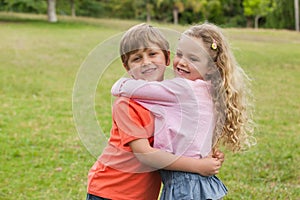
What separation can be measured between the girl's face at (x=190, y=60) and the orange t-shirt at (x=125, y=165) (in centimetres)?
28

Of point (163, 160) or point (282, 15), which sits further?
point (282, 15)

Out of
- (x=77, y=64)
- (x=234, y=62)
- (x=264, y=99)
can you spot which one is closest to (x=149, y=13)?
(x=77, y=64)

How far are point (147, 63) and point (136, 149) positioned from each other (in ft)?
1.18

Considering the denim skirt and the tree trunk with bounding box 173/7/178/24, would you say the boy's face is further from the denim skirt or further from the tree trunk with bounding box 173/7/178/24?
the tree trunk with bounding box 173/7/178/24

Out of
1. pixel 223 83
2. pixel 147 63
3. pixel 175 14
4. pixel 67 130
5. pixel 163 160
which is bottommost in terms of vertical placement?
pixel 67 130

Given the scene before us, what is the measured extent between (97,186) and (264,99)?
810 cm

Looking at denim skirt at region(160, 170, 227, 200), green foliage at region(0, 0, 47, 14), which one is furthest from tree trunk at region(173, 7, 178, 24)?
denim skirt at region(160, 170, 227, 200)

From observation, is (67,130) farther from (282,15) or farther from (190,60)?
(282,15)

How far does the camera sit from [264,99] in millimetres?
10297

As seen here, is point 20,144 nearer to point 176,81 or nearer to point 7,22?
point 176,81

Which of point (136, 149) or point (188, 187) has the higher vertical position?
point (136, 149)

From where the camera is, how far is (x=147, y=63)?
2.37 metres

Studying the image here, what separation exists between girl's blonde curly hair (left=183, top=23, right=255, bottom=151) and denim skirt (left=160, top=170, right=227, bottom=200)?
0.20 metres

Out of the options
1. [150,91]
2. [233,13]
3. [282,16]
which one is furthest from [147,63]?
[233,13]
